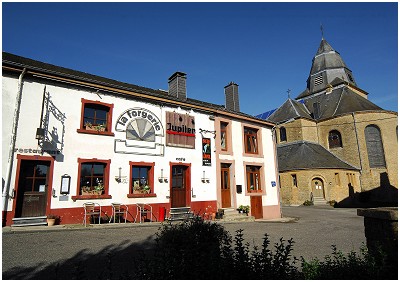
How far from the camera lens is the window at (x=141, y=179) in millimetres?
12133

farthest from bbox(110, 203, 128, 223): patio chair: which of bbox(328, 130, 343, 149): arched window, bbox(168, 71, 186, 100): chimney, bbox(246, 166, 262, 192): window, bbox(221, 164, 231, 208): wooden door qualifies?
bbox(328, 130, 343, 149): arched window

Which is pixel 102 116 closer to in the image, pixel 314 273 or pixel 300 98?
pixel 314 273

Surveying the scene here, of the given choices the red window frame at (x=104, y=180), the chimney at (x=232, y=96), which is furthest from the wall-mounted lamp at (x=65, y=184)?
the chimney at (x=232, y=96)

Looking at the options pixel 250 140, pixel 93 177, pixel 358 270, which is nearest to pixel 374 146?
pixel 250 140

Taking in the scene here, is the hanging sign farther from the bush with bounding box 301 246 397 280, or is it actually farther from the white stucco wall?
the bush with bounding box 301 246 397 280

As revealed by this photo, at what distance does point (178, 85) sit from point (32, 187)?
31.8 feet

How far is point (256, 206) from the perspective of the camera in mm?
16250

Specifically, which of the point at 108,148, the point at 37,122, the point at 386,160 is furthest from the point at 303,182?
the point at 37,122

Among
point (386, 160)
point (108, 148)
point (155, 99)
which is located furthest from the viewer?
point (386, 160)

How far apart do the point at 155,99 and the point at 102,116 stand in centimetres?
275

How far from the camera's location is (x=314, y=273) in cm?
384

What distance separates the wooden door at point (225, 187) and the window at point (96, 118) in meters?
6.94

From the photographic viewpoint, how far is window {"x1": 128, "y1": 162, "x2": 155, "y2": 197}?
478 inches

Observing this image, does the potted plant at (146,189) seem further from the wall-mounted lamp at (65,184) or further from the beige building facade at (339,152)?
the beige building facade at (339,152)
